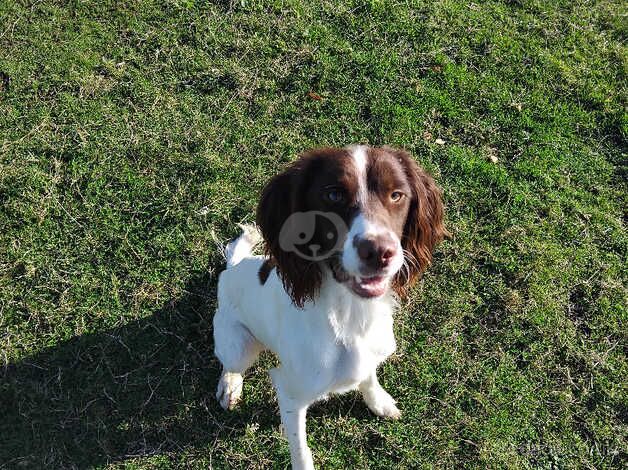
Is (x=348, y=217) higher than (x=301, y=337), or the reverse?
(x=348, y=217)

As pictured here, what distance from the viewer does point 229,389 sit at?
13.3 feet

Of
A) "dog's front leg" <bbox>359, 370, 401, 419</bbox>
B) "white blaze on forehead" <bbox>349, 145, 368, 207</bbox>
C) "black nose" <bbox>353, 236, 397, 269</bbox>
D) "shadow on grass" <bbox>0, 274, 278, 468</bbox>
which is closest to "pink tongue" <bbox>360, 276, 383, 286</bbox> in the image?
"black nose" <bbox>353, 236, 397, 269</bbox>

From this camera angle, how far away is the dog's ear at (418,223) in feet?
9.98

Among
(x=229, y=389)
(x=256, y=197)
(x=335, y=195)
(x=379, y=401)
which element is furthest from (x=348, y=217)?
(x=256, y=197)

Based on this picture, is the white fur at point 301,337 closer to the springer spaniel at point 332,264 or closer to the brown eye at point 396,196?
the springer spaniel at point 332,264

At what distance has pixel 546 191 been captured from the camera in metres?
5.11

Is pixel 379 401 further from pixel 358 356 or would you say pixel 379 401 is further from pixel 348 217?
pixel 348 217

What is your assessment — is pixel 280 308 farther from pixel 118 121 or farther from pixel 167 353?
pixel 118 121

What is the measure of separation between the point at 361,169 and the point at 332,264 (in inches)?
18.3

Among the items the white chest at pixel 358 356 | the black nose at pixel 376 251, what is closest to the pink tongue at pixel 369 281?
the black nose at pixel 376 251

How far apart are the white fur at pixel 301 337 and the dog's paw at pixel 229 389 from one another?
4.7 inches

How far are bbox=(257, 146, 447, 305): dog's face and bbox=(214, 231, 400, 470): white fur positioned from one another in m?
0.16

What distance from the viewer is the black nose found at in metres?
2.59

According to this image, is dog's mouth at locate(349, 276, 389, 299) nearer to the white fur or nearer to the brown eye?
the white fur
